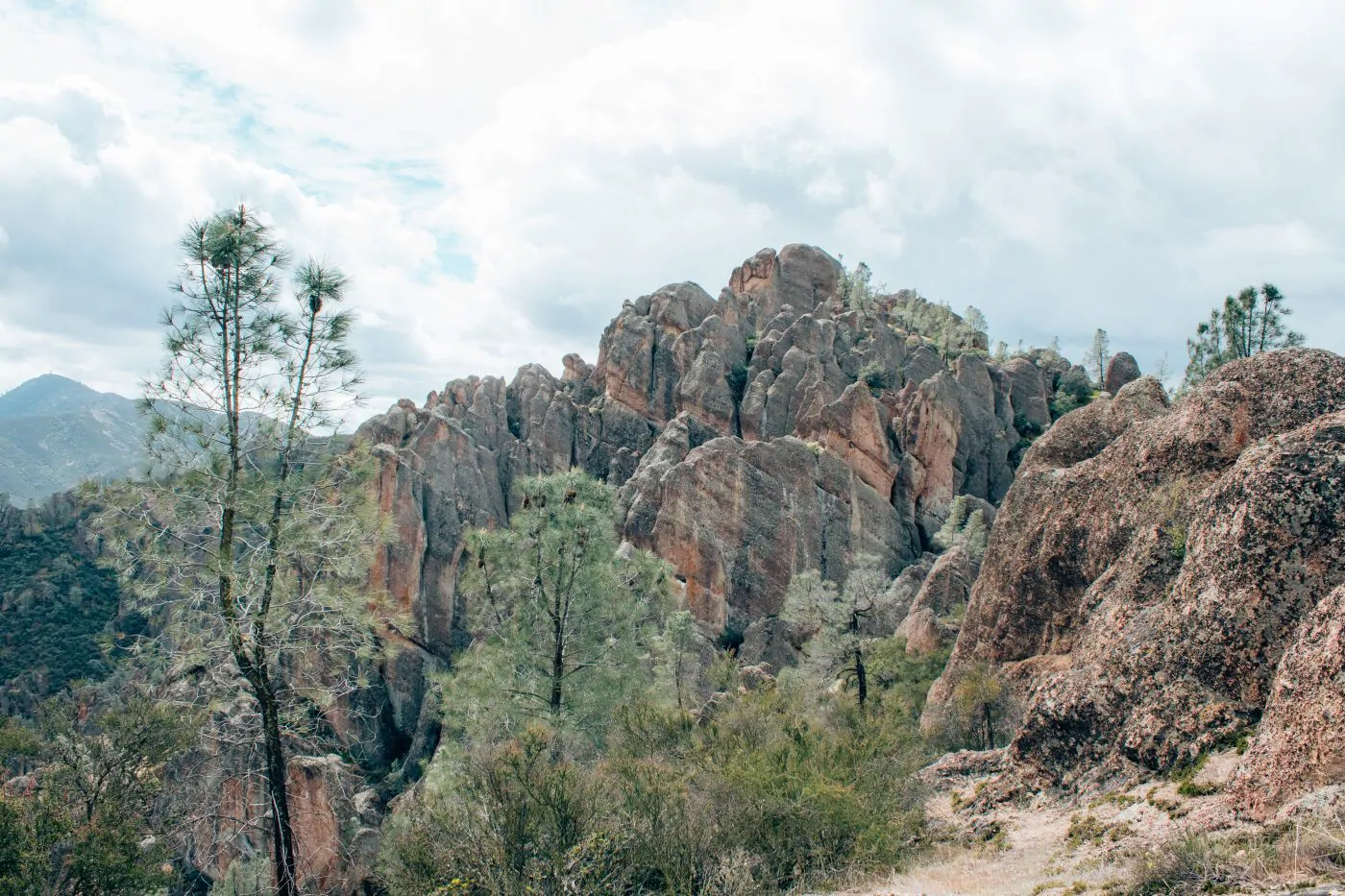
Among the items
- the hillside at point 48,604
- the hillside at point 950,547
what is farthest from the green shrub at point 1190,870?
the hillside at point 48,604

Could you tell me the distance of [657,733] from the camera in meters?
16.0

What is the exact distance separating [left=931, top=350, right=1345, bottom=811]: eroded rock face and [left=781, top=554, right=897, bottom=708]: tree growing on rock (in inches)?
448

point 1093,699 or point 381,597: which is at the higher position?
point 381,597

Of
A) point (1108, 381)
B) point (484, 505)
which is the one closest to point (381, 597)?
point (484, 505)

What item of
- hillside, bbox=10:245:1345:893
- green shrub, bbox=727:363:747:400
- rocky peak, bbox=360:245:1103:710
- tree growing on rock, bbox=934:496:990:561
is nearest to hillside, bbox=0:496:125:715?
hillside, bbox=10:245:1345:893

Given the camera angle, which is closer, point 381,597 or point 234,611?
point 234,611

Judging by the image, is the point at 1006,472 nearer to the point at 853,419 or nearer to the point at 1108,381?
the point at 853,419

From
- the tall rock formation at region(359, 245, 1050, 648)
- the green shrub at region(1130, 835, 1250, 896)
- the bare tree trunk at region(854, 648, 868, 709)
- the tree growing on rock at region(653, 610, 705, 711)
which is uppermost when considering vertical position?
the tall rock formation at region(359, 245, 1050, 648)

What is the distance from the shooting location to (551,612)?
19000mm

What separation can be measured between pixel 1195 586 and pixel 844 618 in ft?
80.9

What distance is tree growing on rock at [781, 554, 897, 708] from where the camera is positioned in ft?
107

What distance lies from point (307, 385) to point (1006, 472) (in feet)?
185

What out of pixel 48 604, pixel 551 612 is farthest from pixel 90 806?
pixel 48 604

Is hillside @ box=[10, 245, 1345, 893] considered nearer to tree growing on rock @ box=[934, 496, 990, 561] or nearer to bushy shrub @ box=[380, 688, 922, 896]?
tree growing on rock @ box=[934, 496, 990, 561]
